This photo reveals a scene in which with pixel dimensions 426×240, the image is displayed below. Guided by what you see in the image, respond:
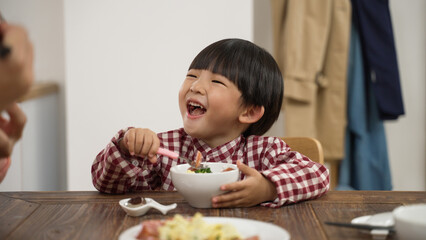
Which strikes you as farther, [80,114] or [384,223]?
[80,114]

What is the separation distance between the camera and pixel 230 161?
Answer: 1.40 metres

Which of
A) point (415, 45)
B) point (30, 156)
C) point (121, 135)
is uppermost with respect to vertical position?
point (415, 45)

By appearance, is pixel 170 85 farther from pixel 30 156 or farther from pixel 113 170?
pixel 113 170

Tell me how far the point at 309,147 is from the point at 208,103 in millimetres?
325

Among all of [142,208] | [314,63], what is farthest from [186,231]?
[314,63]

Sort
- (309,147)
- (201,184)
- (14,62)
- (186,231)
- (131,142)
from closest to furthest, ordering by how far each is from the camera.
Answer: (14,62) → (186,231) → (201,184) → (131,142) → (309,147)

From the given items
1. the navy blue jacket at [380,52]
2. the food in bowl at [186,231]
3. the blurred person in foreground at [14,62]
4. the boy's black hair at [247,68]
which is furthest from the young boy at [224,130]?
the navy blue jacket at [380,52]

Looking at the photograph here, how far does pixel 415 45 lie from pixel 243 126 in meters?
1.82

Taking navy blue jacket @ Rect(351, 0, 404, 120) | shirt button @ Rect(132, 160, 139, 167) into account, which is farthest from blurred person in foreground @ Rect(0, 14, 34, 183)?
navy blue jacket @ Rect(351, 0, 404, 120)

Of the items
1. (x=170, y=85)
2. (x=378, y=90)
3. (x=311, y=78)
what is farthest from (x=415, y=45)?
(x=170, y=85)

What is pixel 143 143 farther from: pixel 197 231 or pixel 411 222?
pixel 411 222

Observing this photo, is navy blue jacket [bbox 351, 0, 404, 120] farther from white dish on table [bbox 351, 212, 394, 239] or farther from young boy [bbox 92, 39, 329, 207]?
white dish on table [bbox 351, 212, 394, 239]

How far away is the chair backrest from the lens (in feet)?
4.89

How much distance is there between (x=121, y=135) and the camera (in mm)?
1296
